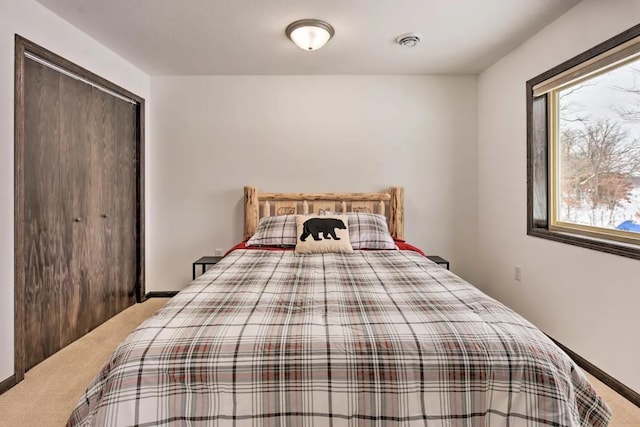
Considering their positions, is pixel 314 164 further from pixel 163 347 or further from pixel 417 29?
pixel 163 347

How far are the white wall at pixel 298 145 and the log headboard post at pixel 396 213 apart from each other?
0.14m

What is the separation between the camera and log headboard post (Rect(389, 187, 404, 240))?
361cm

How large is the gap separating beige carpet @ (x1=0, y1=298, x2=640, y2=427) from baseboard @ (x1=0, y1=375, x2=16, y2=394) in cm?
2

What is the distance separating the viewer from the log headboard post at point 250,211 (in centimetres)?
359

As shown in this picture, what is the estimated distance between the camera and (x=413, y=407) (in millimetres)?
1122

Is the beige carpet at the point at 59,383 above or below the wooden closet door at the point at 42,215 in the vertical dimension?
below

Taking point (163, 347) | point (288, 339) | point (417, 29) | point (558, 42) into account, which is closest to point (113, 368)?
point (163, 347)

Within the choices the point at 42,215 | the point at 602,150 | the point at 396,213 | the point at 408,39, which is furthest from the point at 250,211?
the point at 602,150

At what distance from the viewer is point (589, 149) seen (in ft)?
8.16

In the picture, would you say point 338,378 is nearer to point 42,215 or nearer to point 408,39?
point 42,215

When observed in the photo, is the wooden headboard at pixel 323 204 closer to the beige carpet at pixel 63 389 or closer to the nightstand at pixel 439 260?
the nightstand at pixel 439 260

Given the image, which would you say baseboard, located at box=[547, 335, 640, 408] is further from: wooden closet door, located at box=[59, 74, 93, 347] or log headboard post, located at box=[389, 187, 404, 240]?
wooden closet door, located at box=[59, 74, 93, 347]

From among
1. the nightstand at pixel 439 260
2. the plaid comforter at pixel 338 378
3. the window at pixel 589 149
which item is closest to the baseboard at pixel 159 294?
the nightstand at pixel 439 260

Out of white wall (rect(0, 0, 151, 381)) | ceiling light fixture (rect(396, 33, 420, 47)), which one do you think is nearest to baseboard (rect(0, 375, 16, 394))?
white wall (rect(0, 0, 151, 381))
